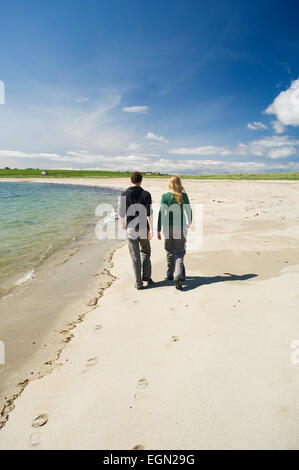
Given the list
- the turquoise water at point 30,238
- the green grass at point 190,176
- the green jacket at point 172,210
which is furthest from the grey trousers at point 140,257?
the green grass at point 190,176

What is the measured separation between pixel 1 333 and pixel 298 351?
198 inches

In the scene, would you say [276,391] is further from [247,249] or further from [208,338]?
[247,249]

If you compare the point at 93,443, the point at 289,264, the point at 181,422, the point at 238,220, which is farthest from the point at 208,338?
the point at 238,220

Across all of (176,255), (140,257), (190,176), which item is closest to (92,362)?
(140,257)

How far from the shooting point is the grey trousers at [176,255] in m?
5.66

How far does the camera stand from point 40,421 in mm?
2570

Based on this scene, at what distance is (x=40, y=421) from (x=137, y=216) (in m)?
4.02

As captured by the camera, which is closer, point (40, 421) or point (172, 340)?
point (40, 421)

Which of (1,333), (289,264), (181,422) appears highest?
(289,264)

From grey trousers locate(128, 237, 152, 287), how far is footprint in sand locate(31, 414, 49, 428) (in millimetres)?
3459

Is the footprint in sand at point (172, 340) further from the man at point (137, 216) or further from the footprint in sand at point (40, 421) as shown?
the man at point (137, 216)

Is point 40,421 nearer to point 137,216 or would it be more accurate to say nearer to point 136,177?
point 137,216

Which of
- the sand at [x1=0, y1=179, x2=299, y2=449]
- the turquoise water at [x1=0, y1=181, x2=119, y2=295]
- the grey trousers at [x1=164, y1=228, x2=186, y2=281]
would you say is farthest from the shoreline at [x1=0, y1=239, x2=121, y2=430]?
the turquoise water at [x1=0, y1=181, x2=119, y2=295]

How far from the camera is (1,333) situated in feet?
14.9
